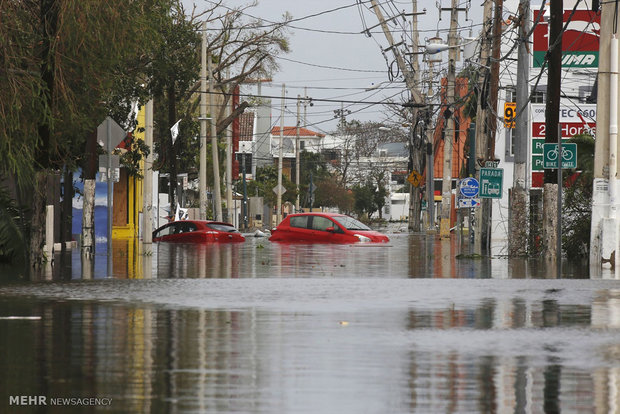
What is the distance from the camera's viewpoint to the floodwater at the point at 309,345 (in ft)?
26.8

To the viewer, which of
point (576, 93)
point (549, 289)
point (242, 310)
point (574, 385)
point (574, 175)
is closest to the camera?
point (574, 385)

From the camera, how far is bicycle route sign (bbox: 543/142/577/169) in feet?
90.4

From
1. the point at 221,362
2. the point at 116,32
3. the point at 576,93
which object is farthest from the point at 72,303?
the point at 576,93

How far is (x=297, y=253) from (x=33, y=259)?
38.9ft

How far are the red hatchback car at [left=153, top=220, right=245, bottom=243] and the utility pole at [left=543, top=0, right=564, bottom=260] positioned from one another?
19.3 metres

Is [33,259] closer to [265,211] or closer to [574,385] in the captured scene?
[574,385]

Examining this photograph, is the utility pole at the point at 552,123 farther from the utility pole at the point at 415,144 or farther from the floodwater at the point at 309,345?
the utility pole at the point at 415,144

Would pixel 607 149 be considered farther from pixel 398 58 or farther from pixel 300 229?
pixel 398 58

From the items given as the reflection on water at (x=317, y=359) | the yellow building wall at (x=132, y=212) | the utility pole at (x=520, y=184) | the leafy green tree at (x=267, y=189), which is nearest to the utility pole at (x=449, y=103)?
the yellow building wall at (x=132, y=212)

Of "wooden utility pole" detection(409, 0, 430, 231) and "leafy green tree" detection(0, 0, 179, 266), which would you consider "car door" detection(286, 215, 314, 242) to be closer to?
"wooden utility pole" detection(409, 0, 430, 231)

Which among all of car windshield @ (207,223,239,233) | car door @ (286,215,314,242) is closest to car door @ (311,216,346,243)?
car door @ (286,215,314,242)

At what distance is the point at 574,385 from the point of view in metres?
8.81

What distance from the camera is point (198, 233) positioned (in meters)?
47.0

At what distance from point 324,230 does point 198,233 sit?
5.17 m
